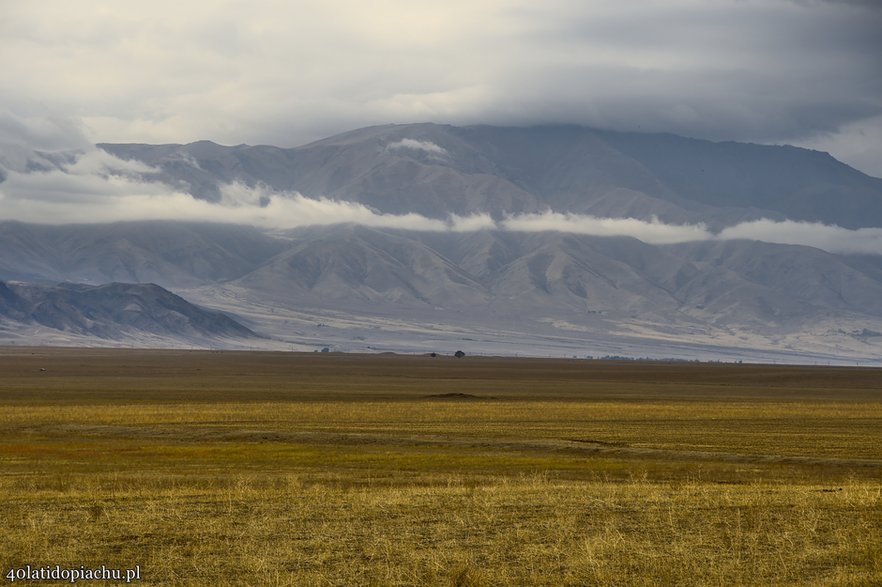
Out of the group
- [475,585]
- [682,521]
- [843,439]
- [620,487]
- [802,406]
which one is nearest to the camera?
[475,585]

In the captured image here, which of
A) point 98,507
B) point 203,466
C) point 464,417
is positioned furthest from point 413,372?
point 98,507

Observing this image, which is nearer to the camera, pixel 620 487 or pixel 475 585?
pixel 475 585

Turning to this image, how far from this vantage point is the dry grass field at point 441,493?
861 inches

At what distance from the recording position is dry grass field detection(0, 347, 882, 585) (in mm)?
21875

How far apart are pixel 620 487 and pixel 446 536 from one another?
10.6m

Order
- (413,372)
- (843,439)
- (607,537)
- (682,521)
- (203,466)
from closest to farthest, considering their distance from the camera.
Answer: (607,537), (682,521), (203,466), (843,439), (413,372)

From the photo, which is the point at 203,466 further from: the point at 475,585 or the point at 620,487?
the point at 475,585

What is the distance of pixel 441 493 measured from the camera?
3170cm

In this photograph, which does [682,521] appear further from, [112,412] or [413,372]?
[413,372]

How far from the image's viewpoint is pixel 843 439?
60.4 m

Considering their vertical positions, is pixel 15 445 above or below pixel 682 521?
below

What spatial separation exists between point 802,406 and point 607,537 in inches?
3041

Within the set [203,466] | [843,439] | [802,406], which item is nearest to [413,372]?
[802,406]

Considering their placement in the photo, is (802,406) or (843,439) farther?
(802,406)
